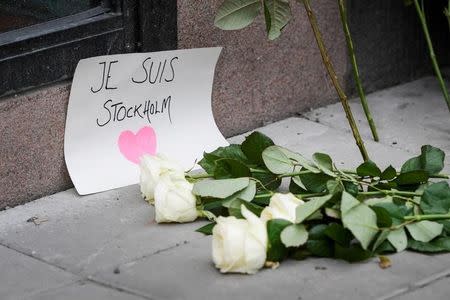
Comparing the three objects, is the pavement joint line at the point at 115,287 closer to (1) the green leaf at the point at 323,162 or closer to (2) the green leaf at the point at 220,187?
(2) the green leaf at the point at 220,187

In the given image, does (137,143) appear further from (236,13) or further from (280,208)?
(280,208)

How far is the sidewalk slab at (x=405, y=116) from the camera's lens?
176 inches

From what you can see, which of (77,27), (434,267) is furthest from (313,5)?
(434,267)

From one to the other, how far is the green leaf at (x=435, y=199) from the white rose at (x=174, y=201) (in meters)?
0.71

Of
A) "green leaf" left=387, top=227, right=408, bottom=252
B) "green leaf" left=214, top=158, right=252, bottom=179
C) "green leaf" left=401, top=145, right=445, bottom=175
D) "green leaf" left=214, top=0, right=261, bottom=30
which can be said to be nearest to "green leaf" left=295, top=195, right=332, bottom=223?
"green leaf" left=387, top=227, right=408, bottom=252

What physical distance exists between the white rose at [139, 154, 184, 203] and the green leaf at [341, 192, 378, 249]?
2.05 ft

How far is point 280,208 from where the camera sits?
3293 millimetres

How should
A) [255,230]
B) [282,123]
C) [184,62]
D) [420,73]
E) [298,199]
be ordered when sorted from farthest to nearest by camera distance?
[420,73] → [282,123] → [184,62] → [298,199] → [255,230]

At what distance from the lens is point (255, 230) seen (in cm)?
316

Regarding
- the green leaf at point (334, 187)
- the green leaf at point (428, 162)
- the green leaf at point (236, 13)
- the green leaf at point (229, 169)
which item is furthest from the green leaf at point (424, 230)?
the green leaf at point (236, 13)

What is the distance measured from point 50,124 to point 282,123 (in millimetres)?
1157

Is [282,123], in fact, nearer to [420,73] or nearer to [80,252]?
[420,73]

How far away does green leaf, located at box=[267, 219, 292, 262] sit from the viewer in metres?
3.20

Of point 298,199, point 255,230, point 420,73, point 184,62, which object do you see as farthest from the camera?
point 420,73
